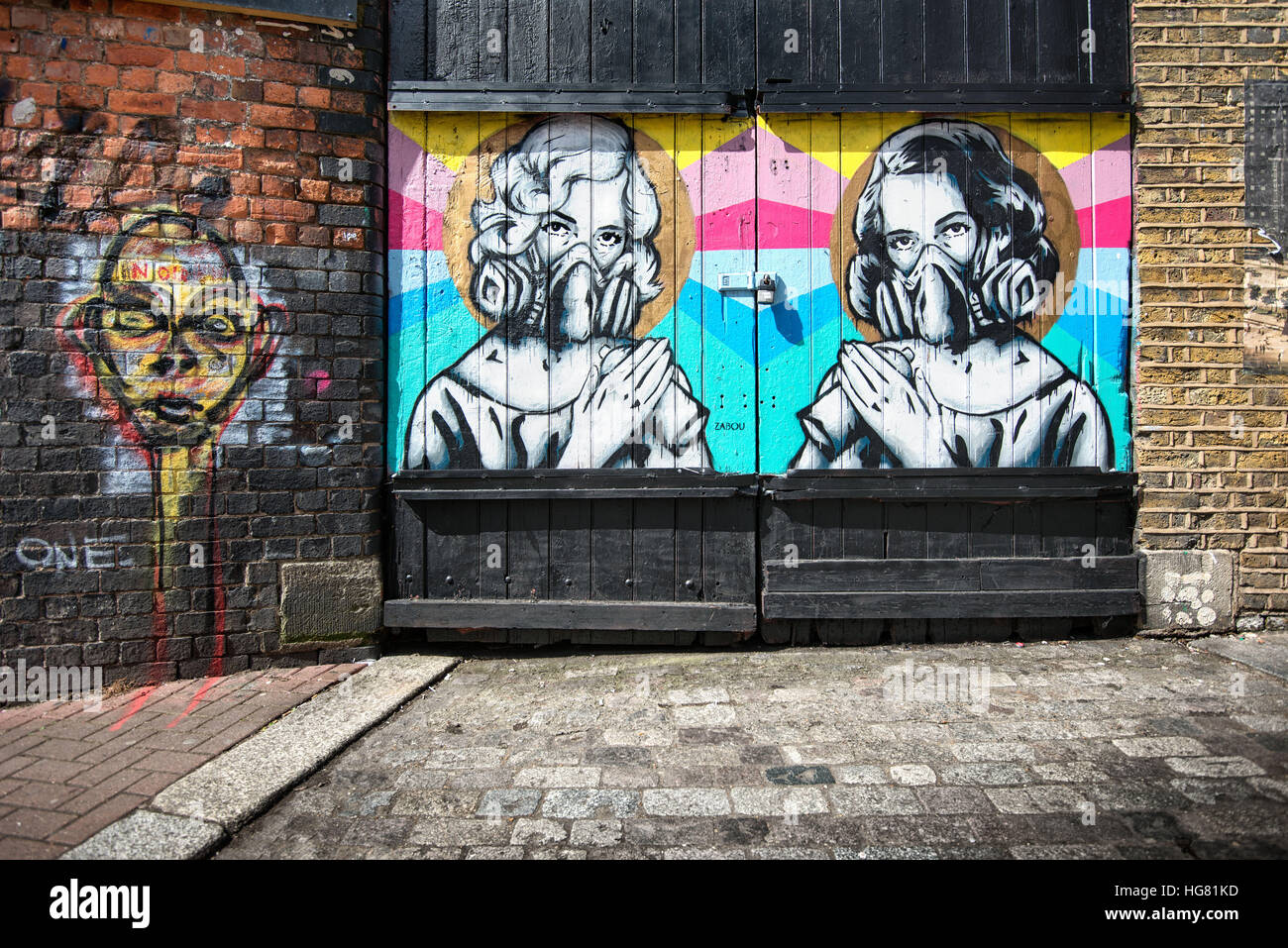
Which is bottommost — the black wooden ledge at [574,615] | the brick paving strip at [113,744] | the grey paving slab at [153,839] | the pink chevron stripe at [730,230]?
the grey paving slab at [153,839]

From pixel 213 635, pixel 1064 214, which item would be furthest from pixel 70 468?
pixel 1064 214

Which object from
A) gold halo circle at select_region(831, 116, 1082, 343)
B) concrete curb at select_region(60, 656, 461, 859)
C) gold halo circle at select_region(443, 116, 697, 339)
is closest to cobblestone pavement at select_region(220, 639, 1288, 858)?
concrete curb at select_region(60, 656, 461, 859)

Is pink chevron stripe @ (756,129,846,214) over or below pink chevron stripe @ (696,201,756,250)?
over

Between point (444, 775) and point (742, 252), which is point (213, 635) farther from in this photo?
point (742, 252)

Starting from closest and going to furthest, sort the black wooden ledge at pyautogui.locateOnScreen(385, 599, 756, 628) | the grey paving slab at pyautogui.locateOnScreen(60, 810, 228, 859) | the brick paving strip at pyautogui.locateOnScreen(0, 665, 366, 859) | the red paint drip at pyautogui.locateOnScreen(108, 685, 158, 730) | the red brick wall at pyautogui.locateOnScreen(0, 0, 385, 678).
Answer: the grey paving slab at pyautogui.locateOnScreen(60, 810, 228, 859)
the brick paving strip at pyautogui.locateOnScreen(0, 665, 366, 859)
the red paint drip at pyautogui.locateOnScreen(108, 685, 158, 730)
the red brick wall at pyautogui.locateOnScreen(0, 0, 385, 678)
the black wooden ledge at pyautogui.locateOnScreen(385, 599, 756, 628)

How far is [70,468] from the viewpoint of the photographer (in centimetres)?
A: 338

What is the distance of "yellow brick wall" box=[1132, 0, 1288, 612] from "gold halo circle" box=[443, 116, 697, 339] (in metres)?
2.40

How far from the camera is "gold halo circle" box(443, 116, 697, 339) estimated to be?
3762mm

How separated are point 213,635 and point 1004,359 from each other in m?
4.25

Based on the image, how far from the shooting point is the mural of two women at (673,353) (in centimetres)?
377

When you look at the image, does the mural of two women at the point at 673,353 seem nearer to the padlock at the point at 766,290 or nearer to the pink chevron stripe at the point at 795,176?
the pink chevron stripe at the point at 795,176

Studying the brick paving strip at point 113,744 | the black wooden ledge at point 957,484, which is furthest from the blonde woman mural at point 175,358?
the black wooden ledge at point 957,484

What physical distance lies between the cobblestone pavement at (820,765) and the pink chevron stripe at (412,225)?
2230mm

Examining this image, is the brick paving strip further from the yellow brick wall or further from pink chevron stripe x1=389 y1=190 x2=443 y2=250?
the yellow brick wall
